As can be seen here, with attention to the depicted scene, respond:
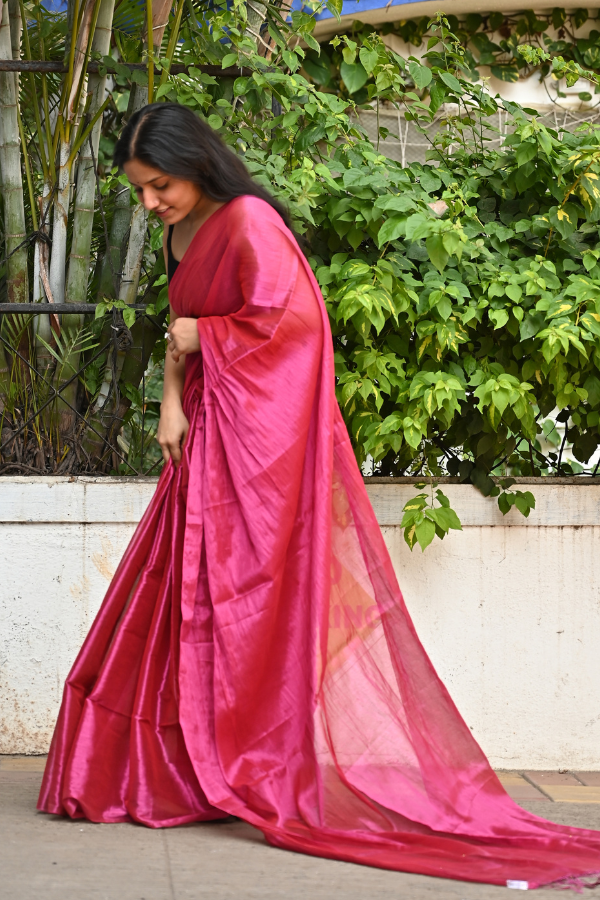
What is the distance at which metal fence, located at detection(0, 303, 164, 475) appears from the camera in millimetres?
3289

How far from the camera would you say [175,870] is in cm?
208

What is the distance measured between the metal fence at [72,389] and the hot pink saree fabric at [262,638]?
88 centimetres

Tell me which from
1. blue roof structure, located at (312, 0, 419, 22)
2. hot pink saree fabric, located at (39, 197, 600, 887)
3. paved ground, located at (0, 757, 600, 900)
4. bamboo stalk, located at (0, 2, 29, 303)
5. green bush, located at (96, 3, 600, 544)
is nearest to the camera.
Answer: paved ground, located at (0, 757, 600, 900)

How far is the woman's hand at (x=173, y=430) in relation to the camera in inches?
99.6

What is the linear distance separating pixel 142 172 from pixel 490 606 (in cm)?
177

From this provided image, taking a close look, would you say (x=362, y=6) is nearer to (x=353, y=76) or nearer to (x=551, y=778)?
(x=353, y=76)

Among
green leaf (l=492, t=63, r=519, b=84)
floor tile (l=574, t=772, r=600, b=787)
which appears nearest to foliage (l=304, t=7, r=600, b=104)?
green leaf (l=492, t=63, r=519, b=84)

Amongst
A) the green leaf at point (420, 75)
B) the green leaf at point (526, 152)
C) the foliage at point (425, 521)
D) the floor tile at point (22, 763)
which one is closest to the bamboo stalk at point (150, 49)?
the green leaf at point (420, 75)

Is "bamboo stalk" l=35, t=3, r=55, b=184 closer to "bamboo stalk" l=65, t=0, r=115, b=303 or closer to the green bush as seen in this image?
"bamboo stalk" l=65, t=0, r=115, b=303

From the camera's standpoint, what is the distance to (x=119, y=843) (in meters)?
2.21

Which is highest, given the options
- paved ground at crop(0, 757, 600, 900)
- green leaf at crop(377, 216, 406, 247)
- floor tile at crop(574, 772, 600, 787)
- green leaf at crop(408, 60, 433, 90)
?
green leaf at crop(408, 60, 433, 90)

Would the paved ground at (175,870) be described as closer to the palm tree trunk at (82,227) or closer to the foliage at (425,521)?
the foliage at (425,521)

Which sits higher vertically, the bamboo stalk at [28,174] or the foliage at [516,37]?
the foliage at [516,37]

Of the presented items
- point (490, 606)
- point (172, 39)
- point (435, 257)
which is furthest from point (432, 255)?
point (172, 39)
